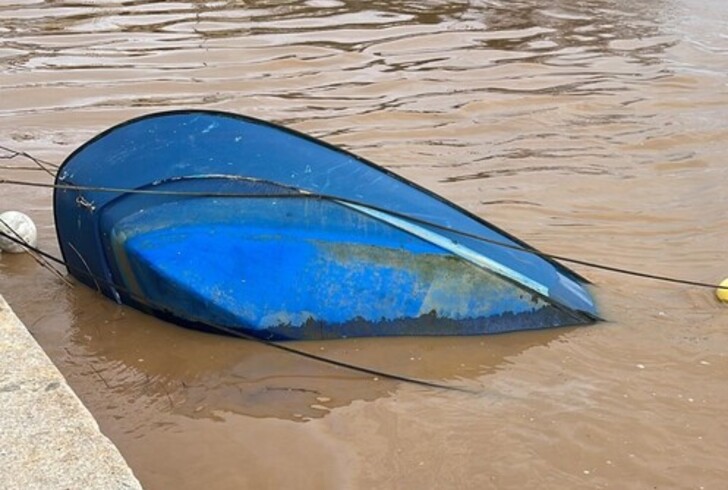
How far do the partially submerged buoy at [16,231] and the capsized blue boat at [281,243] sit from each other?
2.47 feet

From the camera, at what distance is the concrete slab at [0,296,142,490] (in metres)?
2.94

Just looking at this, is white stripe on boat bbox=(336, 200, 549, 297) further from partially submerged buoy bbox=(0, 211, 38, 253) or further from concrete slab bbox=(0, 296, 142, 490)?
partially submerged buoy bbox=(0, 211, 38, 253)

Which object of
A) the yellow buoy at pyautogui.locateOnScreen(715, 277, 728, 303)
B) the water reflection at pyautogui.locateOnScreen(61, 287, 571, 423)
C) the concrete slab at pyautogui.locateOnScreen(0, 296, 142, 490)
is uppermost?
the concrete slab at pyautogui.locateOnScreen(0, 296, 142, 490)

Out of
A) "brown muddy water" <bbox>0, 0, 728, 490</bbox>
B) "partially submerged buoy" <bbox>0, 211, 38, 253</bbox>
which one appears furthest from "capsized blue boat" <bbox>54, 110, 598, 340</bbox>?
"partially submerged buoy" <bbox>0, 211, 38, 253</bbox>

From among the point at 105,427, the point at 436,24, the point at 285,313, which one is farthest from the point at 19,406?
the point at 436,24

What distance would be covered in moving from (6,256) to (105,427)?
1949 mm

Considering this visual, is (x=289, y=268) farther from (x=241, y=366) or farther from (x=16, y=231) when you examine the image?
(x=16, y=231)

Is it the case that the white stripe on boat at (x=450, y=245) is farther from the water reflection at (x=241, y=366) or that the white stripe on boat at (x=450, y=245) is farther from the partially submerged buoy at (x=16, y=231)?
the partially submerged buoy at (x=16, y=231)

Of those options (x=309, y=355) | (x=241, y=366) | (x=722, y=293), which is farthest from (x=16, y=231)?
(x=722, y=293)

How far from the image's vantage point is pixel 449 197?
21.9ft

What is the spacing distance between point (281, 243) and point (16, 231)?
5.81 ft

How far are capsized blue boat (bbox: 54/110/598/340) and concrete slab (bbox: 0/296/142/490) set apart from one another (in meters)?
0.92

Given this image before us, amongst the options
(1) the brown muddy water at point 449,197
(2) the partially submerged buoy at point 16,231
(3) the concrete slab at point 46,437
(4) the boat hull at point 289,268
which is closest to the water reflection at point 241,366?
(1) the brown muddy water at point 449,197

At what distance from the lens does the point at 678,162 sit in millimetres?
7676
